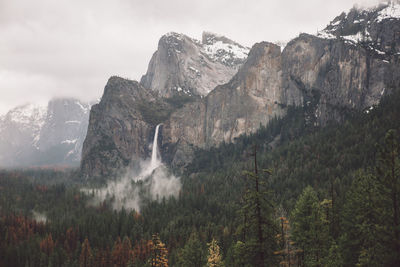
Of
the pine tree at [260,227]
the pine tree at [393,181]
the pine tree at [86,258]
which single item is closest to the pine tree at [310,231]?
the pine tree at [393,181]

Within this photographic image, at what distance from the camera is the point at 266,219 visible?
2689 centimetres

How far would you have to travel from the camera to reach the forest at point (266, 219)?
90.1ft

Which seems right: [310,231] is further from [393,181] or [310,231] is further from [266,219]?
[266,219]

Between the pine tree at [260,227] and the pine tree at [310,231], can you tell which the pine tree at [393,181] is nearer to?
the pine tree at [260,227]

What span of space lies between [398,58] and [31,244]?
627 ft

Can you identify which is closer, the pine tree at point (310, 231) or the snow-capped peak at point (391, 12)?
the pine tree at point (310, 231)

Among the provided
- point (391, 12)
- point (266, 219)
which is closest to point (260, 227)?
point (266, 219)

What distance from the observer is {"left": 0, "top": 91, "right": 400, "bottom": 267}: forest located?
27.5 metres

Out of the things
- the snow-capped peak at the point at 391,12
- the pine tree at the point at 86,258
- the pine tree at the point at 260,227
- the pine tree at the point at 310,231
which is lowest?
the pine tree at the point at 86,258

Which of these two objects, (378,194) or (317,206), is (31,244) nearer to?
(317,206)

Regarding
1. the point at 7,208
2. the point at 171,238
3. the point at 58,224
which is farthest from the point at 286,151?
the point at 7,208

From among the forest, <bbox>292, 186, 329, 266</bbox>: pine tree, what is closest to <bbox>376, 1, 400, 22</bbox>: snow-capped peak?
the forest

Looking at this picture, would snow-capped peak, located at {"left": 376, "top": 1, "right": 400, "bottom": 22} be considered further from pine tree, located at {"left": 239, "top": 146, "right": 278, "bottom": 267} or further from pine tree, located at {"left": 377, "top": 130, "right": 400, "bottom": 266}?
pine tree, located at {"left": 239, "top": 146, "right": 278, "bottom": 267}

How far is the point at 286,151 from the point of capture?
186375 millimetres
